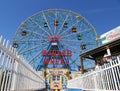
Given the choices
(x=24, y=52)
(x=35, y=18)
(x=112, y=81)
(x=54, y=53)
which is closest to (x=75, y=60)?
(x=54, y=53)

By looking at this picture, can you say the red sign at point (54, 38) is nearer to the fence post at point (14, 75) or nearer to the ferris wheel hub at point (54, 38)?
the ferris wheel hub at point (54, 38)

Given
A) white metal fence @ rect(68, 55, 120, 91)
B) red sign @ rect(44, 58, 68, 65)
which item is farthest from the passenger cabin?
red sign @ rect(44, 58, 68, 65)

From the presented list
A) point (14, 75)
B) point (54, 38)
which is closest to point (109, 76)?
point (14, 75)

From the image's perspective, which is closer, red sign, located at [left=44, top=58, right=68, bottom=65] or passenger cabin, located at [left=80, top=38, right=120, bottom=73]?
passenger cabin, located at [left=80, top=38, right=120, bottom=73]

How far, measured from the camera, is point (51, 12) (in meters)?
26.4

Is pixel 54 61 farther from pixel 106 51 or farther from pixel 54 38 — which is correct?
pixel 106 51

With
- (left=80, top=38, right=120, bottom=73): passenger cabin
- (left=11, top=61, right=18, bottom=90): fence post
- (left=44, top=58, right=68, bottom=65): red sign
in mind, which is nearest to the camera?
(left=11, top=61, right=18, bottom=90): fence post

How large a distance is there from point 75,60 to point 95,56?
37.7 ft

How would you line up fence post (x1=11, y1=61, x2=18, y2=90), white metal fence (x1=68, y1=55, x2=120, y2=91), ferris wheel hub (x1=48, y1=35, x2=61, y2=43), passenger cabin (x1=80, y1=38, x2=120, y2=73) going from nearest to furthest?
fence post (x1=11, y1=61, x2=18, y2=90)
white metal fence (x1=68, y1=55, x2=120, y2=91)
passenger cabin (x1=80, y1=38, x2=120, y2=73)
ferris wheel hub (x1=48, y1=35, x2=61, y2=43)

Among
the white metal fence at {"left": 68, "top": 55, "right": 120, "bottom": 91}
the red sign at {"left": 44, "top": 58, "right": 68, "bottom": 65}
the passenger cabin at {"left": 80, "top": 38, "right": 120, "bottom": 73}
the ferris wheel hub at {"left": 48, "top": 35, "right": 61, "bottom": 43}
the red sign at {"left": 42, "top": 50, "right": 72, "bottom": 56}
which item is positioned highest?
the ferris wheel hub at {"left": 48, "top": 35, "right": 61, "bottom": 43}

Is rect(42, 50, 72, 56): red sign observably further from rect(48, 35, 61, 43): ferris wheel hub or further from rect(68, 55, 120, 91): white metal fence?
rect(68, 55, 120, 91): white metal fence

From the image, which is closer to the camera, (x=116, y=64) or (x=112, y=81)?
(x=116, y=64)

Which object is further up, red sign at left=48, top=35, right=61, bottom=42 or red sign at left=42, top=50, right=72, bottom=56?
red sign at left=48, top=35, right=61, bottom=42

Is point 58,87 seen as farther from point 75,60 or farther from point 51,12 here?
point 51,12
